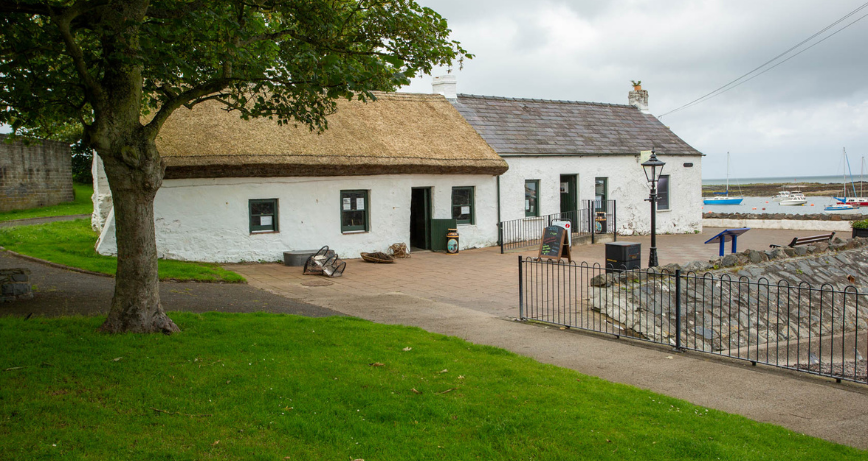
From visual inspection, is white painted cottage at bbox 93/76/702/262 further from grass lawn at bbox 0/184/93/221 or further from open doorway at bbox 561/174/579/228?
grass lawn at bbox 0/184/93/221

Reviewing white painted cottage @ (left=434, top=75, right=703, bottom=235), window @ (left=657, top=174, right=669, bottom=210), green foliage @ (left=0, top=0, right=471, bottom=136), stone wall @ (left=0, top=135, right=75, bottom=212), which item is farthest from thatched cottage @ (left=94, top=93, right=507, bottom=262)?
stone wall @ (left=0, top=135, right=75, bottom=212)

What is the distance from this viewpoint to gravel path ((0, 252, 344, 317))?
9648 millimetres

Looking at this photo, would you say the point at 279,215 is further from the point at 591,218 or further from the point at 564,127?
the point at 564,127

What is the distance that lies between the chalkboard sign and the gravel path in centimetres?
849

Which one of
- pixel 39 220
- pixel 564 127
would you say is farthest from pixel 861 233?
pixel 39 220

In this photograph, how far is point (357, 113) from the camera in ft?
68.3

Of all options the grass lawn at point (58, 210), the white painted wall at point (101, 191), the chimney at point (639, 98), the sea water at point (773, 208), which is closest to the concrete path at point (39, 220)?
the grass lawn at point (58, 210)

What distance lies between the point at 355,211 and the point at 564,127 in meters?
11.5

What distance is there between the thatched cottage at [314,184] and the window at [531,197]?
79.7 inches

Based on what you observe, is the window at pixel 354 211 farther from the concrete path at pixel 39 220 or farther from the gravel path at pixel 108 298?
the concrete path at pixel 39 220

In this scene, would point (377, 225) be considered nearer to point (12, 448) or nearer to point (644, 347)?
point (644, 347)

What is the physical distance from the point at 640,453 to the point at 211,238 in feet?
48.3

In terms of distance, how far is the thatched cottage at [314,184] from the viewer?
16594 mm

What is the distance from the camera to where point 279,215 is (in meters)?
17.9
